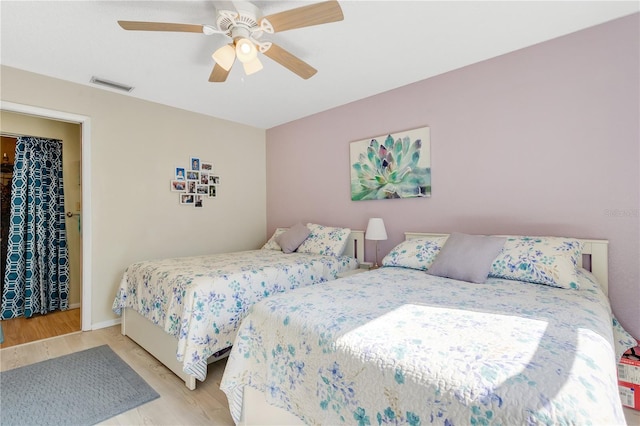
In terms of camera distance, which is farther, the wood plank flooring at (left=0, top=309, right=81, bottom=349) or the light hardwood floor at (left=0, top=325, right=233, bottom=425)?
the wood plank flooring at (left=0, top=309, right=81, bottom=349)

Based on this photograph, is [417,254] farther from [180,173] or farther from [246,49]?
[180,173]

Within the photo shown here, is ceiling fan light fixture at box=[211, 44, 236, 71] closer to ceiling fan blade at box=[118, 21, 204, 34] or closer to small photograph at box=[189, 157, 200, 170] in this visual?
ceiling fan blade at box=[118, 21, 204, 34]

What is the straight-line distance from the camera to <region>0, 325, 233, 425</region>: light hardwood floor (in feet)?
5.76

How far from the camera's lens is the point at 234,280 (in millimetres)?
2291

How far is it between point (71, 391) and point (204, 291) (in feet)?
3.43

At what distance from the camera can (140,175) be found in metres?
3.38

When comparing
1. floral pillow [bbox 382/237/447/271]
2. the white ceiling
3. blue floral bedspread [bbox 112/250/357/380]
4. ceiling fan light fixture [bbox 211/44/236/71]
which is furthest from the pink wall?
ceiling fan light fixture [bbox 211/44/236/71]

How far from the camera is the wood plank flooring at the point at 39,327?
112 inches

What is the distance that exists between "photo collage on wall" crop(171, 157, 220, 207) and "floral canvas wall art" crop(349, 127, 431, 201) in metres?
→ 1.85

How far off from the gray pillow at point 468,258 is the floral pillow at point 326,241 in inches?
49.4

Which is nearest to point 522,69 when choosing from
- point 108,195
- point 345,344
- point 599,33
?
point 599,33

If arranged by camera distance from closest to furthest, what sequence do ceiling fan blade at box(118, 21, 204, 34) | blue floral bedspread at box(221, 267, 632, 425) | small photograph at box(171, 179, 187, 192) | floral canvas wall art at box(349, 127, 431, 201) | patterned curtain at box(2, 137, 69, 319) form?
blue floral bedspread at box(221, 267, 632, 425) < ceiling fan blade at box(118, 21, 204, 34) < floral canvas wall art at box(349, 127, 431, 201) < patterned curtain at box(2, 137, 69, 319) < small photograph at box(171, 179, 187, 192)

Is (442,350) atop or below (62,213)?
below

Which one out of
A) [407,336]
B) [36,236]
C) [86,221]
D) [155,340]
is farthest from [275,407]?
[36,236]
